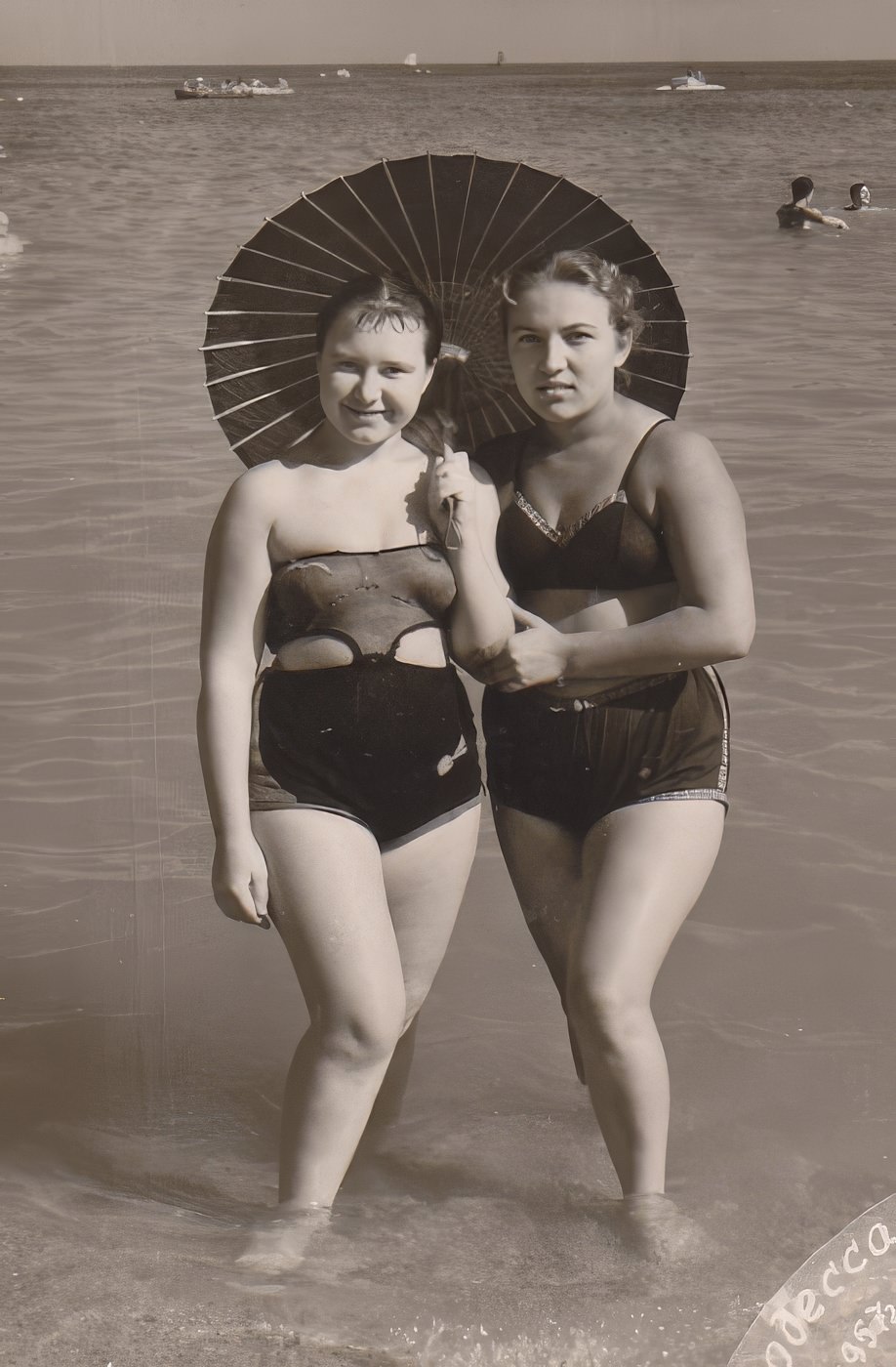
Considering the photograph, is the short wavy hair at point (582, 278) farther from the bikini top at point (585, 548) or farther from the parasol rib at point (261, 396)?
the parasol rib at point (261, 396)

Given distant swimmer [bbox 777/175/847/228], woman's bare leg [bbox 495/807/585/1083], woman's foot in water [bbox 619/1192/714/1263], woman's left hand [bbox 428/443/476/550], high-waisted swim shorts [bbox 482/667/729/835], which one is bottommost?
woman's foot in water [bbox 619/1192/714/1263]

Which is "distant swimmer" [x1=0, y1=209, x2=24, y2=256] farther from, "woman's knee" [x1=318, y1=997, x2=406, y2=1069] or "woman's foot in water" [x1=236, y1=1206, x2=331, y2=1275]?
"woman's foot in water" [x1=236, y1=1206, x2=331, y2=1275]

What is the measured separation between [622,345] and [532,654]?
19.3 inches

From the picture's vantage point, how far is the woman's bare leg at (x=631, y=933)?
7.24 feet

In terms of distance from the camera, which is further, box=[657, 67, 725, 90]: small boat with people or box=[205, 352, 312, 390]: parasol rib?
box=[657, 67, 725, 90]: small boat with people

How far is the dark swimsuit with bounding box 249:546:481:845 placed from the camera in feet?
7.07

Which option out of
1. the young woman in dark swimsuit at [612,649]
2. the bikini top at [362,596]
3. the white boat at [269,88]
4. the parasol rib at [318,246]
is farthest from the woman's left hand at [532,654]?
the white boat at [269,88]

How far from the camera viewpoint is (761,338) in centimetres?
354

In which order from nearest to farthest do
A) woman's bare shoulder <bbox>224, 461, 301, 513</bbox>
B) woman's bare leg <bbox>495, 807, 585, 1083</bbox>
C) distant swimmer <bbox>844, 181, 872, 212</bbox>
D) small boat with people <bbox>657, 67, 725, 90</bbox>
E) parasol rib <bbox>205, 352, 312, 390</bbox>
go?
1. woman's bare shoulder <bbox>224, 461, 301, 513</bbox>
2. parasol rib <bbox>205, 352, 312, 390</bbox>
3. woman's bare leg <bbox>495, 807, 585, 1083</bbox>
4. small boat with people <bbox>657, 67, 725, 90</bbox>
5. distant swimmer <bbox>844, 181, 872, 212</bbox>

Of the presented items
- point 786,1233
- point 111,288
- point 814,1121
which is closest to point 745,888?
point 814,1121

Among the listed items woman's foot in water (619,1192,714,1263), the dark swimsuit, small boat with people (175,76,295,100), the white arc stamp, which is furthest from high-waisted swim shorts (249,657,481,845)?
small boat with people (175,76,295,100)

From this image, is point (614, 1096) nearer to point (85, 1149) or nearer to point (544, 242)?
point (85, 1149)

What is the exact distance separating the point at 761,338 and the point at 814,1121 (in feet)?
6.16

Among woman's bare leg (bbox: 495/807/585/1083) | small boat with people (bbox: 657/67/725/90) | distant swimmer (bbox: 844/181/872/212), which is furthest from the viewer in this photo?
distant swimmer (bbox: 844/181/872/212)
